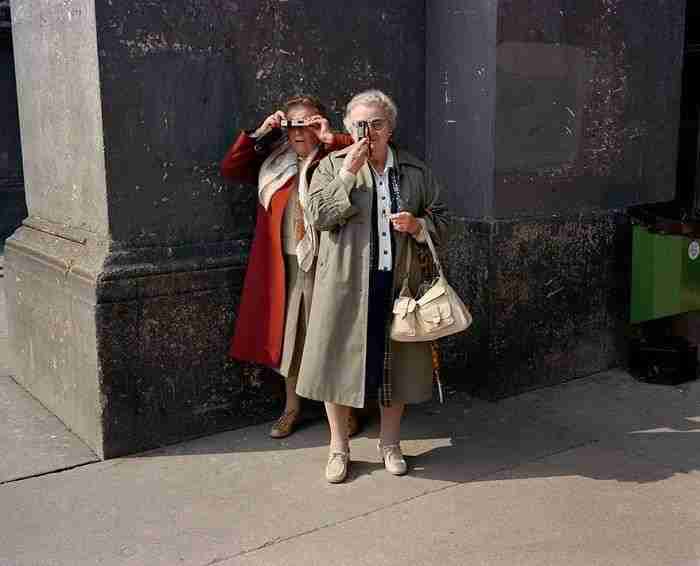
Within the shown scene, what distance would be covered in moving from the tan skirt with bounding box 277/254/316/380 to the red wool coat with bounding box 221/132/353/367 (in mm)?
31

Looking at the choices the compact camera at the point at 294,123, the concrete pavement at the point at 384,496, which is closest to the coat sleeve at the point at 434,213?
the compact camera at the point at 294,123

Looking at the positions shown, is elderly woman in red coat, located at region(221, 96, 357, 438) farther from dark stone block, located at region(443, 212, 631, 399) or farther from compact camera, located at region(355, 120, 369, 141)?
dark stone block, located at region(443, 212, 631, 399)

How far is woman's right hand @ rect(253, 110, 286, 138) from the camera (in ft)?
13.1

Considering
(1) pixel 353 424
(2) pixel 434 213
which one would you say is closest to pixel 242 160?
(2) pixel 434 213

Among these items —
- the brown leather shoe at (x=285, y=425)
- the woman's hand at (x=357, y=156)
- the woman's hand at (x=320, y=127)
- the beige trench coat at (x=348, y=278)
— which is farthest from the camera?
the brown leather shoe at (x=285, y=425)

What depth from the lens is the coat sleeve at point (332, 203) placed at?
11.7 feet

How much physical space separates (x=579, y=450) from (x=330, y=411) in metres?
1.28

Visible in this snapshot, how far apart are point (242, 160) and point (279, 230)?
38cm

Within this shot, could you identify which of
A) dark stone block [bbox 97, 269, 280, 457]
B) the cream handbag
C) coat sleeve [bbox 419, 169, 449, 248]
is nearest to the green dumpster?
coat sleeve [bbox 419, 169, 449, 248]

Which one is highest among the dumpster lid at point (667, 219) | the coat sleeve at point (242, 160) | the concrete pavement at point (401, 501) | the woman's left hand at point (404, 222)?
the coat sleeve at point (242, 160)

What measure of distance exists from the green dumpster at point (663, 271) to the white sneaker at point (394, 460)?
2.12 meters

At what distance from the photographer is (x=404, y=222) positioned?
3.60 m

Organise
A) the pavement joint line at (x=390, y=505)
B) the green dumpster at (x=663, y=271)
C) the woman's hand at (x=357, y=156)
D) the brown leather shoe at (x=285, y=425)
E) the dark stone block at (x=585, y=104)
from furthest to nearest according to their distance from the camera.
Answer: the green dumpster at (x=663, y=271) < the dark stone block at (x=585, y=104) < the brown leather shoe at (x=285, y=425) < the woman's hand at (x=357, y=156) < the pavement joint line at (x=390, y=505)

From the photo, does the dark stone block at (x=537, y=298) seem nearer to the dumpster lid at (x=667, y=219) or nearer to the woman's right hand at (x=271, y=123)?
the dumpster lid at (x=667, y=219)
